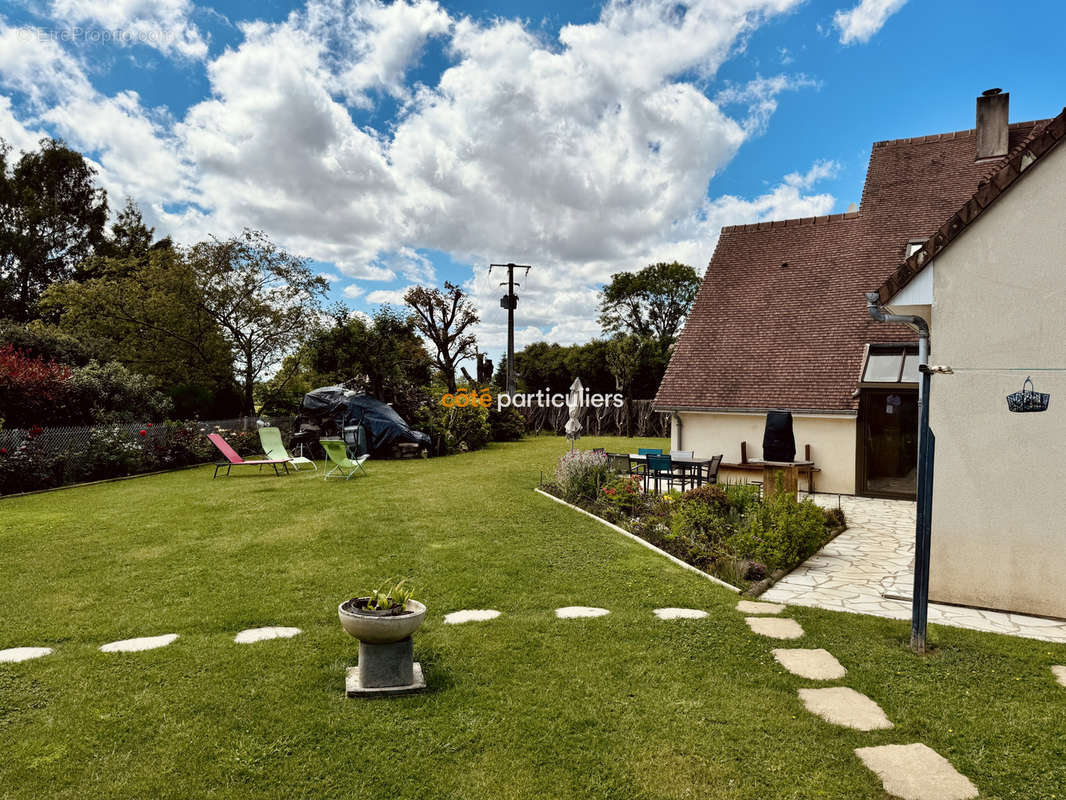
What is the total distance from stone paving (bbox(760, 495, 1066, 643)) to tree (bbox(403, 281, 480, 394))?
25.8m

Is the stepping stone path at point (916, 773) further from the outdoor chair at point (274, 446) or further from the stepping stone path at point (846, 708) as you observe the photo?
the outdoor chair at point (274, 446)

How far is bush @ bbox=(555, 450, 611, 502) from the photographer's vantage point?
11.6m

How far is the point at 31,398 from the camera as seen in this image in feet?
44.3

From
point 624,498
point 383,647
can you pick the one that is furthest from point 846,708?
point 624,498

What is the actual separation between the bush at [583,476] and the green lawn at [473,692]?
3860 mm

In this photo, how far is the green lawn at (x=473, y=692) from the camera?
316 centimetres

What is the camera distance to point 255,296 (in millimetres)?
21781

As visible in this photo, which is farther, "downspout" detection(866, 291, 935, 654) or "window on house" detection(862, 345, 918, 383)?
"window on house" detection(862, 345, 918, 383)

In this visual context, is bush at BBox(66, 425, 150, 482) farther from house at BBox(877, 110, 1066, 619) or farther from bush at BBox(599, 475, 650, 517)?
house at BBox(877, 110, 1066, 619)

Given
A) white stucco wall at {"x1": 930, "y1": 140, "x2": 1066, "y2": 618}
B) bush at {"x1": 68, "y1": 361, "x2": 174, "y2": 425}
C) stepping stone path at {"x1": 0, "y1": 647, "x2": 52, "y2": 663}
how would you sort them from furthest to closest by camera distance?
bush at {"x1": 68, "y1": 361, "x2": 174, "y2": 425}
white stucco wall at {"x1": 930, "y1": 140, "x2": 1066, "y2": 618}
stepping stone path at {"x1": 0, "y1": 647, "x2": 52, "y2": 663}

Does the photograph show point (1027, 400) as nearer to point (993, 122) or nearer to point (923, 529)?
point (923, 529)

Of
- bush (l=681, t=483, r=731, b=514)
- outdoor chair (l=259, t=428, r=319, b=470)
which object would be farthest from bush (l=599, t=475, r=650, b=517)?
outdoor chair (l=259, t=428, r=319, b=470)

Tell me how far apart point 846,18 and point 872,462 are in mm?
8767

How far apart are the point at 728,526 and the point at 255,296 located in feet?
62.6
